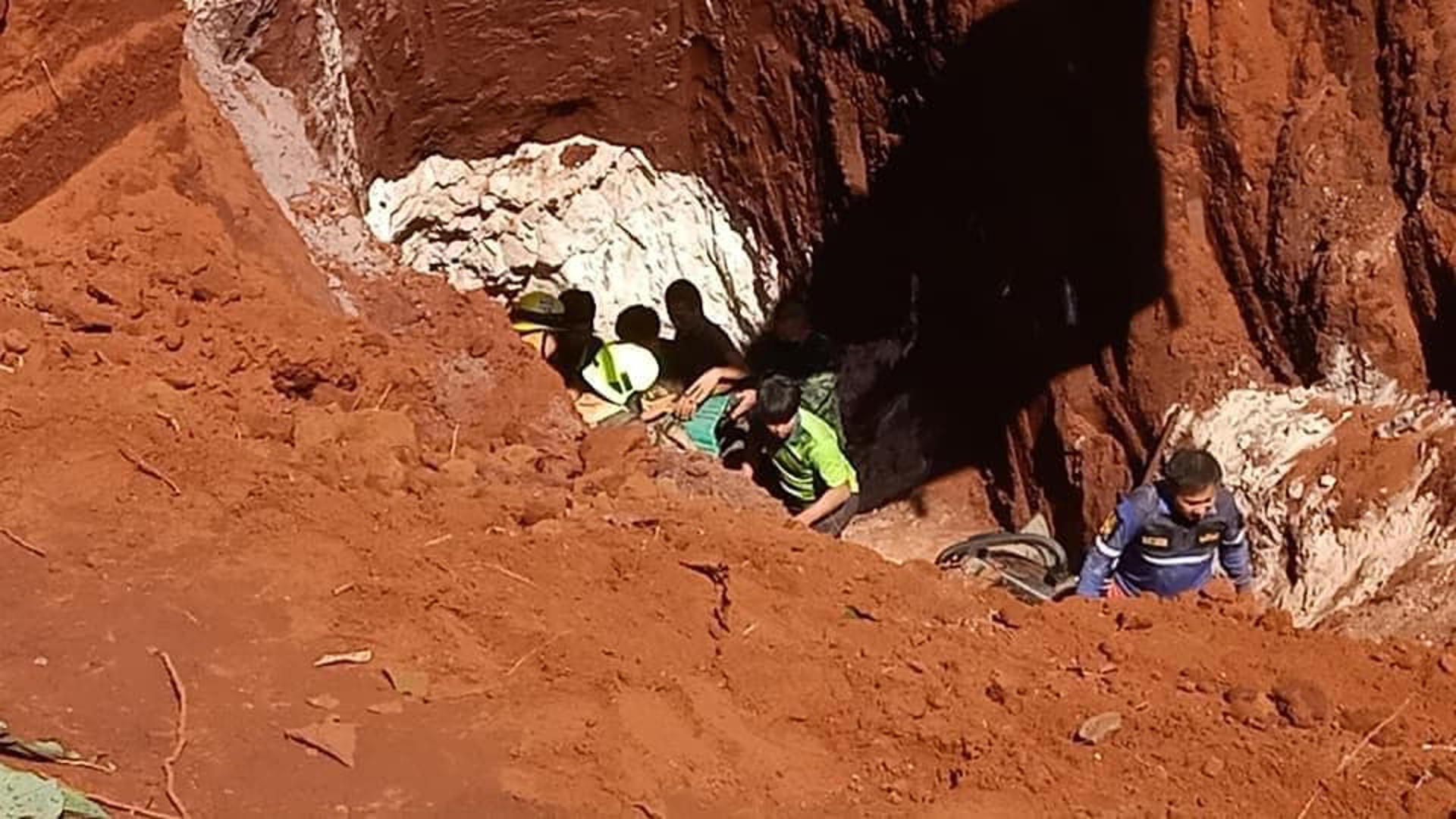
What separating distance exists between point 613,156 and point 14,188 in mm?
5180

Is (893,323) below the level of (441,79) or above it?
below

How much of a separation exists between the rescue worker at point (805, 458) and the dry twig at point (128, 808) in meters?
4.33

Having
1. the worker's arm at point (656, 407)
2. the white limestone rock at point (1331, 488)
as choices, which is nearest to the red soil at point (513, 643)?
the white limestone rock at point (1331, 488)

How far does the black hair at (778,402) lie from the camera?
26.4 ft

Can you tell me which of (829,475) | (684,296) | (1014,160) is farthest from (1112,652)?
(684,296)

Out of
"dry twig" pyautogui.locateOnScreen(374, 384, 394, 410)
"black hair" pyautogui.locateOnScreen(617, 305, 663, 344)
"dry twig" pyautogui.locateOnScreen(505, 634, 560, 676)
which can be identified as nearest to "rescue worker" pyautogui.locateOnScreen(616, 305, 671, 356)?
"black hair" pyautogui.locateOnScreen(617, 305, 663, 344)

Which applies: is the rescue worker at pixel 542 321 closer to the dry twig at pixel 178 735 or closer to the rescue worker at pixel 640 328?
Answer: the rescue worker at pixel 640 328

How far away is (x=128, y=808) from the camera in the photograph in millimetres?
4023

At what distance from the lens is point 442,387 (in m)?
7.02

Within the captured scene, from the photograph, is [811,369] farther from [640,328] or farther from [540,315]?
[640,328]

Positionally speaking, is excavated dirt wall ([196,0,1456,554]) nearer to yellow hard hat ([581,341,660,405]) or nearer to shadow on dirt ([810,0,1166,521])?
shadow on dirt ([810,0,1166,521])

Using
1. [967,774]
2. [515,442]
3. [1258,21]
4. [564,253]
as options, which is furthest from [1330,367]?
[564,253]

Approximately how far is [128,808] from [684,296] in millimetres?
7048

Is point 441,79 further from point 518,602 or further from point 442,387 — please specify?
point 518,602
